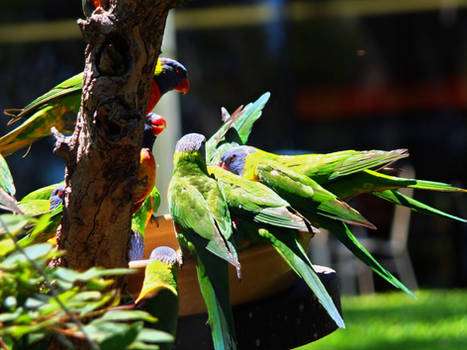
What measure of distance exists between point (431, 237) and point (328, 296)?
419 centimetres

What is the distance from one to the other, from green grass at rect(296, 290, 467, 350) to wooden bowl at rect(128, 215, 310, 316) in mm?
2292

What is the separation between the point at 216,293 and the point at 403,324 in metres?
2.89

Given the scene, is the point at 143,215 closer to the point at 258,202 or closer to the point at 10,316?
the point at 258,202

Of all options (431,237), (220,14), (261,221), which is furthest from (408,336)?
(261,221)

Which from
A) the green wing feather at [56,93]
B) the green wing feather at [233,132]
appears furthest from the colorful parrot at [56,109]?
the green wing feather at [233,132]

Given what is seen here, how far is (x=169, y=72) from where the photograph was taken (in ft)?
3.62

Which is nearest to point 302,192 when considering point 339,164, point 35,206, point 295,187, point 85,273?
point 295,187

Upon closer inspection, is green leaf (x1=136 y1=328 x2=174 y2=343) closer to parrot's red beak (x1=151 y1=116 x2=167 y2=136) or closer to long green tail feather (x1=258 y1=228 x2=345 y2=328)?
long green tail feather (x1=258 y1=228 x2=345 y2=328)

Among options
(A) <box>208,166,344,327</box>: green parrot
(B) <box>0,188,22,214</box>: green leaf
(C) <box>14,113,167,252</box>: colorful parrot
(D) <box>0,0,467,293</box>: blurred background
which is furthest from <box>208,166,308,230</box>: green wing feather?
(D) <box>0,0,467,293</box>: blurred background

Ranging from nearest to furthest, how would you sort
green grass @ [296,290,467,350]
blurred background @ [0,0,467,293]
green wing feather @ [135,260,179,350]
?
green wing feather @ [135,260,179,350], green grass @ [296,290,467,350], blurred background @ [0,0,467,293]

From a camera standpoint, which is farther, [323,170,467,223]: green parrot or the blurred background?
the blurred background

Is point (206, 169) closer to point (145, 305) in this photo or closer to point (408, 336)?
point (145, 305)

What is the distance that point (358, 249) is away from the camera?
0.91 metres

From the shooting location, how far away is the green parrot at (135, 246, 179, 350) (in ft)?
2.27
